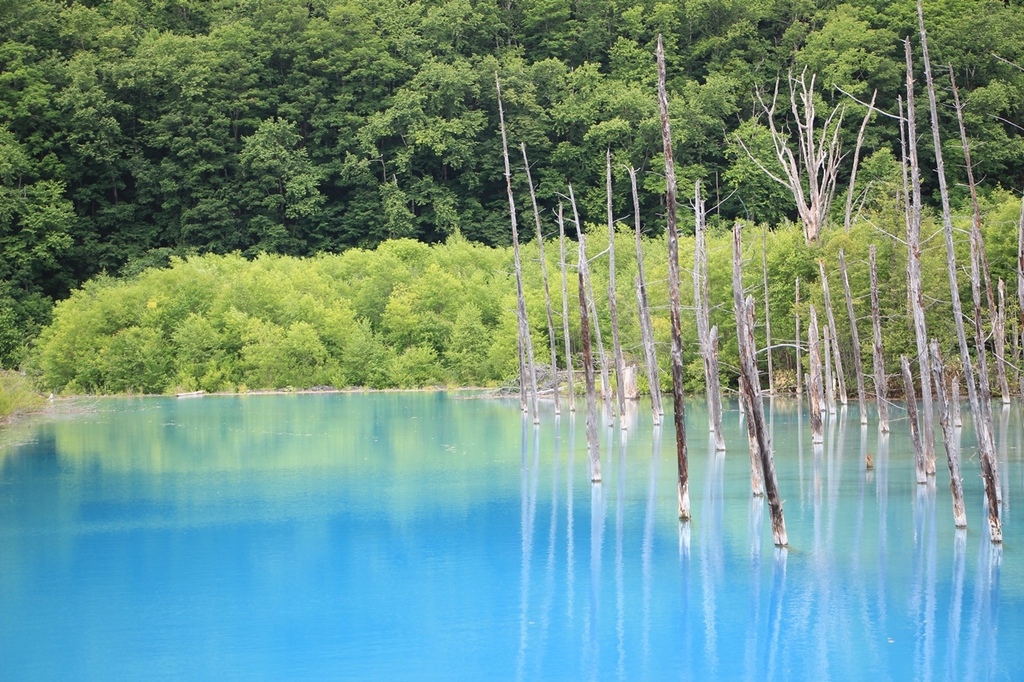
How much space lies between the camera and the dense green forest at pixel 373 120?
6162 cm

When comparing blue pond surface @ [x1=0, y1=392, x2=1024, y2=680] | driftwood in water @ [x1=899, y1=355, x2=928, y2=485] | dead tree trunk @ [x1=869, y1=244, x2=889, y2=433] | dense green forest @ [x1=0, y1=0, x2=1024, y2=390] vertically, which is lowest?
blue pond surface @ [x1=0, y1=392, x2=1024, y2=680]

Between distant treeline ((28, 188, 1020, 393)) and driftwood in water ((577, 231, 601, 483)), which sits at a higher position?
distant treeline ((28, 188, 1020, 393))

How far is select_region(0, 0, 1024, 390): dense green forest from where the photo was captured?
61.6 metres

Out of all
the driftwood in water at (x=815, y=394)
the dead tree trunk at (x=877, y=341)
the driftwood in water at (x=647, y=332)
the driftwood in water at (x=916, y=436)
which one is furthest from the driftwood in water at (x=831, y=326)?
the driftwood in water at (x=916, y=436)

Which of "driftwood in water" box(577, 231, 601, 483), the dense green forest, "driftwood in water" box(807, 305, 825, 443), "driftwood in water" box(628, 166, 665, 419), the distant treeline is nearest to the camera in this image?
"driftwood in water" box(577, 231, 601, 483)

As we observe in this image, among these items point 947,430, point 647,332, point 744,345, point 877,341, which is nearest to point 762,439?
point 744,345

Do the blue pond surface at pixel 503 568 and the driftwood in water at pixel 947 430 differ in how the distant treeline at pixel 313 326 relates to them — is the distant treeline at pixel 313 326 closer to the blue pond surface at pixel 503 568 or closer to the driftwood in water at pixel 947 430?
the blue pond surface at pixel 503 568

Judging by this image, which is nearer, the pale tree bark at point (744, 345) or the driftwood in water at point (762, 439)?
the driftwood in water at point (762, 439)

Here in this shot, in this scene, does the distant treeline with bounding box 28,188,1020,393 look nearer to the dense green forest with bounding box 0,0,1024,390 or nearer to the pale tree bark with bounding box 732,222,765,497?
the dense green forest with bounding box 0,0,1024,390

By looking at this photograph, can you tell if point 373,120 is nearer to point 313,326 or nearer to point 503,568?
point 313,326

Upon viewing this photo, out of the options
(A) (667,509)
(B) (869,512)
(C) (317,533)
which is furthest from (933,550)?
(C) (317,533)

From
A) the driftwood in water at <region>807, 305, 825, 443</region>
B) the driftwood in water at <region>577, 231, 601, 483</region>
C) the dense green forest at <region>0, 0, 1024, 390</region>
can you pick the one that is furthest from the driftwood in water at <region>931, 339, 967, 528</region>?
the dense green forest at <region>0, 0, 1024, 390</region>

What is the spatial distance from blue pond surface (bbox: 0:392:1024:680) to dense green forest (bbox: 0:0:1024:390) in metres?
31.4

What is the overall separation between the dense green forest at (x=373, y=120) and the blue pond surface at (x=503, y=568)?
31.4 m
